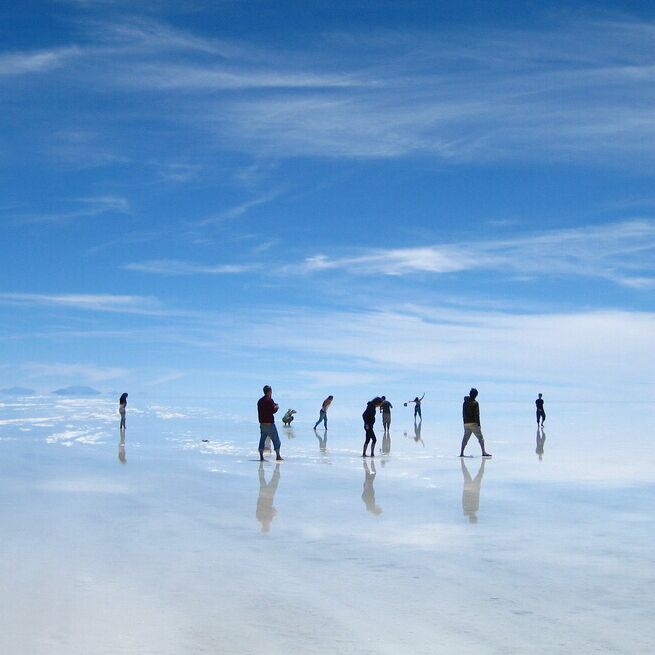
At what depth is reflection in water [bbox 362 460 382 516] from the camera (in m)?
13.1

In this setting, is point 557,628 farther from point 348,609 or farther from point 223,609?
point 223,609

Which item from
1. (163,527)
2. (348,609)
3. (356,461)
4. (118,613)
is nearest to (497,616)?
(348,609)

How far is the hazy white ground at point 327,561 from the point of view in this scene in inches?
251

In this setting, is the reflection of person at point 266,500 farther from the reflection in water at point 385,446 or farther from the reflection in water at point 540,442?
the reflection in water at point 540,442

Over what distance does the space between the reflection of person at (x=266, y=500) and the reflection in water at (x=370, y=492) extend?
5.45 ft

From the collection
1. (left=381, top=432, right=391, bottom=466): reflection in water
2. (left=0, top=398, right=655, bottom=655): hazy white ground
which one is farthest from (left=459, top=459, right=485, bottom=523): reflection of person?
(left=381, top=432, right=391, bottom=466): reflection in water

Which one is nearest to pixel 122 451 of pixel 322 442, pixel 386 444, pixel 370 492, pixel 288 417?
pixel 322 442

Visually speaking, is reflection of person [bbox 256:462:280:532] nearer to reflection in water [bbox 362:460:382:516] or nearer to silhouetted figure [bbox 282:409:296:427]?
reflection in water [bbox 362:460:382:516]

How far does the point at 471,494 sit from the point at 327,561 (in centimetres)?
651

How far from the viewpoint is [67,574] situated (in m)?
8.40

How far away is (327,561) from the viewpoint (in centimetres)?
907

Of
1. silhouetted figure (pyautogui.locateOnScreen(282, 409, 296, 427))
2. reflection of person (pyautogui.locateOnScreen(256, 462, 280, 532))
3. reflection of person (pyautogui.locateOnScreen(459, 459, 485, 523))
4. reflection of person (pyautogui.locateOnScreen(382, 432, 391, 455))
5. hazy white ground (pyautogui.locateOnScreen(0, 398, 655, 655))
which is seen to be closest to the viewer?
hazy white ground (pyautogui.locateOnScreen(0, 398, 655, 655))

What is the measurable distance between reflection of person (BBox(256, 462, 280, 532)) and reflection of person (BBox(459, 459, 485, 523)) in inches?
123

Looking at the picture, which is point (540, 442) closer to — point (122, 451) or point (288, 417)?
point (288, 417)
